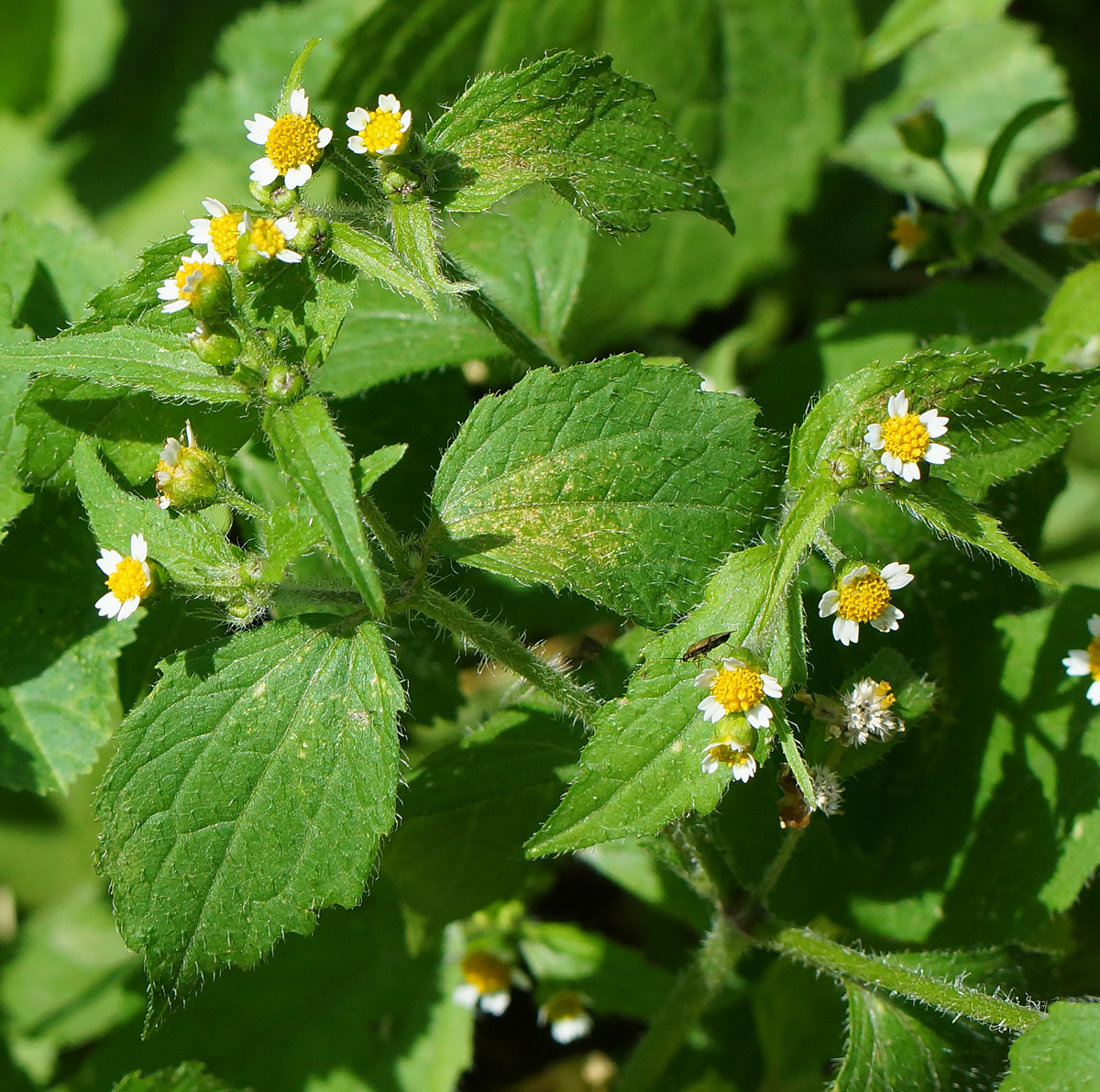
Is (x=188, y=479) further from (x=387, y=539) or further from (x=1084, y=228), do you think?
(x=1084, y=228)

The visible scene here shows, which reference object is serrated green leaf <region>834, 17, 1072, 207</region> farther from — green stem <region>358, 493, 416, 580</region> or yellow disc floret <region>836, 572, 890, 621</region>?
green stem <region>358, 493, 416, 580</region>

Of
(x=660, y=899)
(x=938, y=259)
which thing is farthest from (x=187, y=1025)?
(x=938, y=259)

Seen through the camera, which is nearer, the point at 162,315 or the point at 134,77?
the point at 162,315

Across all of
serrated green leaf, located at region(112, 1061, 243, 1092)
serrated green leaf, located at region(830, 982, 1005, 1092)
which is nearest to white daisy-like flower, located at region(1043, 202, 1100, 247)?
serrated green leaf, located at region(830, 982, 1005, 1092)

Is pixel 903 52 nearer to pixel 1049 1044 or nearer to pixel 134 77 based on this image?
pixel 134 77

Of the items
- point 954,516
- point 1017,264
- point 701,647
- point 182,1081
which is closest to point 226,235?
point 701,647

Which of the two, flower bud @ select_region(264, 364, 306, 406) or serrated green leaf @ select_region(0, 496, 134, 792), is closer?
flower bud @ select_region(264, 364, 306, 406)
